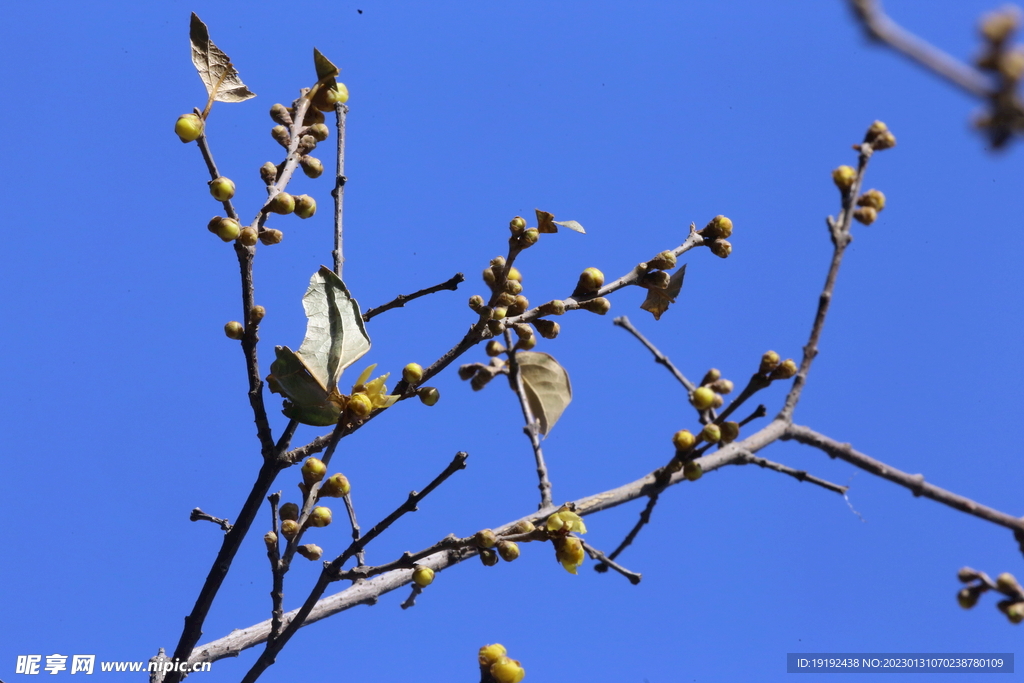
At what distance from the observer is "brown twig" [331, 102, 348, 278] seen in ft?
7.07

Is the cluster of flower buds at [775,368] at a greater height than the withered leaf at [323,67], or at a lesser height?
lesser

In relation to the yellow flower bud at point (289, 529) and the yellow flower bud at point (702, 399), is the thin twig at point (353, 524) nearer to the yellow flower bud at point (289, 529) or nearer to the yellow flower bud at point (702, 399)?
the yellow flower bud at point (289, 529)

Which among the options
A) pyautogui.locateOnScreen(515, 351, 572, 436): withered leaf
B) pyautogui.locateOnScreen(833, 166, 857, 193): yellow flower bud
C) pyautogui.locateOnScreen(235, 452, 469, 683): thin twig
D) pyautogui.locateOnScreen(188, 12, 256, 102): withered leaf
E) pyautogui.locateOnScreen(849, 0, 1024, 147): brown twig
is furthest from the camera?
pyautogui.locateOnScreen(515, 351, 572, 436): withered leaf

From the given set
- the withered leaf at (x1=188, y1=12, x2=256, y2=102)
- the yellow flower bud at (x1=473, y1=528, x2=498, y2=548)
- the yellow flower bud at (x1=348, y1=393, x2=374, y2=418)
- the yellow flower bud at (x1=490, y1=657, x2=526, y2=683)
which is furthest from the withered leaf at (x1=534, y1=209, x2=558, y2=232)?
the yellow flower bud at (x1=490, y1=657, x2=526, y2=683)

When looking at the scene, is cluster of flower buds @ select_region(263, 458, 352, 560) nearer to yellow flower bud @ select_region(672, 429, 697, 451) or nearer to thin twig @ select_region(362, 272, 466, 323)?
thin twig @ select_region(362, 272, 466, 323)

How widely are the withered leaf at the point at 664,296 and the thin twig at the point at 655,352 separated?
0.57ft

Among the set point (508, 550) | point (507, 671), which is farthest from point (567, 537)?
point (507, 671)

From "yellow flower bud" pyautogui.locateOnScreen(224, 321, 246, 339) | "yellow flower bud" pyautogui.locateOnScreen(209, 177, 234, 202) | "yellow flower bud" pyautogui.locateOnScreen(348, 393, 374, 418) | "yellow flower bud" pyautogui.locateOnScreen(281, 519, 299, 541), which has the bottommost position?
"yellow flower bud" pyautogui.locateOnScreen(281, 519, 299, 541)

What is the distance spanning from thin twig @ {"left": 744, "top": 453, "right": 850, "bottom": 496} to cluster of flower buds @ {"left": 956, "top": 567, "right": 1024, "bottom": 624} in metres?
0.32

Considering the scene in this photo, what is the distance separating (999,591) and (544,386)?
136 centimetres

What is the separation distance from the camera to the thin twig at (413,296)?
203cm

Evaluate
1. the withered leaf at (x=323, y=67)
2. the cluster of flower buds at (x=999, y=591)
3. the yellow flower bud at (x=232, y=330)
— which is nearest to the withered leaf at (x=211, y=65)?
the withered leaf at (x=323, y=67)

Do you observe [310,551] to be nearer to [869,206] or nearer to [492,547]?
[492,547]

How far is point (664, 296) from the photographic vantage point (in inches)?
84.9
